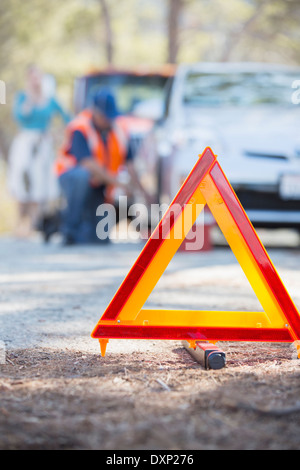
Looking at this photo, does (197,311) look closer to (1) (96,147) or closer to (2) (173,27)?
(1) (96,147)

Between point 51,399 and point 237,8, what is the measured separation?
17630 millimetres

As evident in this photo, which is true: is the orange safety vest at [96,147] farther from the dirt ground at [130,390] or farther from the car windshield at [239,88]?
the dirt ground at [130,390]

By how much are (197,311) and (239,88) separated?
5197mm

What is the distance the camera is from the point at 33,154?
8.66 metres

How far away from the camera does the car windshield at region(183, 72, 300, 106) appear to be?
23.7 feet

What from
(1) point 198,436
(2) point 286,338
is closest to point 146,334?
(2) point 286,338

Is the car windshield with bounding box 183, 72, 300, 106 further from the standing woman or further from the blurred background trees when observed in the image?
the blurred background trees

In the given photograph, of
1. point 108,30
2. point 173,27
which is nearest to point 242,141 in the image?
point 173,27

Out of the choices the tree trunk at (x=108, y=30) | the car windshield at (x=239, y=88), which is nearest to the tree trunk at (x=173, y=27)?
the tree trunk at (x=108, y=30)

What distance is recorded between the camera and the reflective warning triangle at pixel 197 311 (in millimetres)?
2619

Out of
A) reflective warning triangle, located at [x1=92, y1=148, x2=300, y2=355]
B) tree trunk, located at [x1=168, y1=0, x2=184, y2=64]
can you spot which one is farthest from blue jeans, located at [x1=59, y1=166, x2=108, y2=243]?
tree trunk, located at [x1=168, y1=0, x2=184, y2=64]

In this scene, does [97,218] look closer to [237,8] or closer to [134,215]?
[134,215]

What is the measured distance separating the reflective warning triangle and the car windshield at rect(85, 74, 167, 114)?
20.3ft
